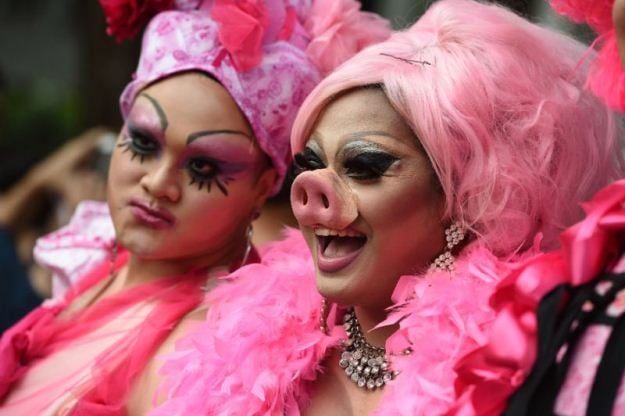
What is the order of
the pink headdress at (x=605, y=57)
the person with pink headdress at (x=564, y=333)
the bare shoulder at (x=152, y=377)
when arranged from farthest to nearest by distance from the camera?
the bare shoulder at (x=152, y=377) < the pink headdress at (x=605, y=57) < the person with pink headdress at (x=564, y=333)

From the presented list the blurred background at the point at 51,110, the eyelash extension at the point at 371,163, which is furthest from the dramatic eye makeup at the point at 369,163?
the blurred background at the point at 51,110

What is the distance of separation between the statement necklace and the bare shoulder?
16.6 inches

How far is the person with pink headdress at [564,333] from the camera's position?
1.40 metres

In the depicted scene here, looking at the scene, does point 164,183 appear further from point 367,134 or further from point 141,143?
point 367,134

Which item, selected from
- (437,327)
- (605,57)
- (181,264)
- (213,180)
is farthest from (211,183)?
(605,57)

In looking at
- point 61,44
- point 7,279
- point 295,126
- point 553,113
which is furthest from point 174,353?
point 61,44

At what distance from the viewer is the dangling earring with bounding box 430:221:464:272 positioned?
186cm

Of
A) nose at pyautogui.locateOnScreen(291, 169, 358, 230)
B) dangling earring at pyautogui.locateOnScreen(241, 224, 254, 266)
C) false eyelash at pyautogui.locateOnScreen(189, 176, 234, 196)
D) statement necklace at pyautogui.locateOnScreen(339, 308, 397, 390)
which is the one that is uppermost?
nose at pyautogui.locateOnScreen(291, 169, 358, 230)

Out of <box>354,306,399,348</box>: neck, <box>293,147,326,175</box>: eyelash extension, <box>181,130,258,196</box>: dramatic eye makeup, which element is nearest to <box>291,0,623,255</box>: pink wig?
<box>293,147,326,175</box>: eyelash extension

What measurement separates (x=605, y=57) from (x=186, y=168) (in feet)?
3.46

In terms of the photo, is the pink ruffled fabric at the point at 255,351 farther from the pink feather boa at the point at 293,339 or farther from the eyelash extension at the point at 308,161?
the eyelash extension at the point at 308,161

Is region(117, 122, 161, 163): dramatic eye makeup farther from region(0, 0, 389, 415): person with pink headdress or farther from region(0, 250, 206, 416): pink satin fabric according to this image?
region(0, 250, 206, 416): pink satin fabric

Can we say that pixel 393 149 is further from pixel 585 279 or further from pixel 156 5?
pixel 156 5

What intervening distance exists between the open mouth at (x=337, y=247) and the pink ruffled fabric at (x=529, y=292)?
0.39 metres
